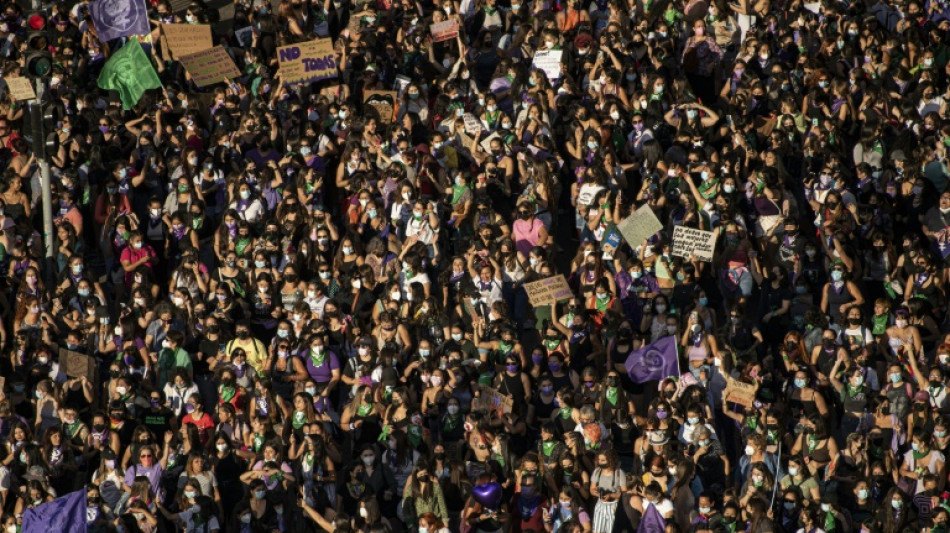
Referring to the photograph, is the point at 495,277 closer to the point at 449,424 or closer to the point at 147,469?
the point at 449,424

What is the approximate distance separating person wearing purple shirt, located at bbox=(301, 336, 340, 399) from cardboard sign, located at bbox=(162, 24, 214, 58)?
22.2 feet

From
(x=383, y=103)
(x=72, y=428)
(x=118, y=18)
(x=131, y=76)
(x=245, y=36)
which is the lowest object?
(x=72, y=428)

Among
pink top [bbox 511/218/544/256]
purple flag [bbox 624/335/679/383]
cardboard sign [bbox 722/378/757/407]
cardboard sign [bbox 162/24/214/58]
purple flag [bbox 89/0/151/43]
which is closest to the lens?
cardboard sign [bbox 722/378/757/407]

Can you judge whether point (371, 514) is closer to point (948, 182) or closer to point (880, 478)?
point (880, 478)

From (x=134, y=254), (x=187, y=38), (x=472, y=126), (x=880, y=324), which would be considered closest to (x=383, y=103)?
(x=472, y=126)

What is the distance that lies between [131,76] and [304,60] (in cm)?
219

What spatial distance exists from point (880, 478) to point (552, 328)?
3.96m

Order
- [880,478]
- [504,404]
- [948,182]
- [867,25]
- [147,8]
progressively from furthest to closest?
[147,8], [867,25], [948,182], [504,404], [880,478]

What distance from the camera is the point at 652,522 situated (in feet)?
64.4

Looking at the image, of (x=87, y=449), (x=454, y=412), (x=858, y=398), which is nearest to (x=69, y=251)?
(x=87, y=449)

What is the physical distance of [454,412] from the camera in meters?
21.5

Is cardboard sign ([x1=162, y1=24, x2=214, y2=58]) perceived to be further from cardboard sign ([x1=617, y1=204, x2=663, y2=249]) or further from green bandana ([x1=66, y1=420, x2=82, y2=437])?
cardboard sign ([x1=617, y1=204, x2=663, y2=249])

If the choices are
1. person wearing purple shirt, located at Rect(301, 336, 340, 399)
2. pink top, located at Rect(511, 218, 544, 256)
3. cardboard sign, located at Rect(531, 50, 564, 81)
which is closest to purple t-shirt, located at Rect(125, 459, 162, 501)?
person wearing purple shirt, located at Rect(301, 336, 340, 399)

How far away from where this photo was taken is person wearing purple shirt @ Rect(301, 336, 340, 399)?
22312 millimetres
